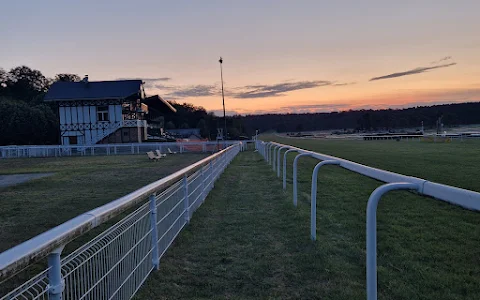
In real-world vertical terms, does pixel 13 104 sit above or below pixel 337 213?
above

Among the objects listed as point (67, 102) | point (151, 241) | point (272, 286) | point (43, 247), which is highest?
point (67, 102)

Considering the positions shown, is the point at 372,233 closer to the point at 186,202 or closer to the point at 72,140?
the point at 186,202

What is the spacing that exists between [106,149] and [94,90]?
11644 millimetres

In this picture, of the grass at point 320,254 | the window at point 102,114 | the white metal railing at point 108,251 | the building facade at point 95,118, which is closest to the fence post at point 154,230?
the white metal railing at point 108,251

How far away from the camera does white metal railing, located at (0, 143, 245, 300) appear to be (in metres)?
1.76

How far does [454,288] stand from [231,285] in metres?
1.88

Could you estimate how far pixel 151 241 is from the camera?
3984 mm

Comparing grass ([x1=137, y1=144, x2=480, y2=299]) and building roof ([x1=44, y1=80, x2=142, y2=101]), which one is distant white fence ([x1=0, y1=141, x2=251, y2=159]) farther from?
grass ([x1=137, y1=144, x2=480, y2=299])

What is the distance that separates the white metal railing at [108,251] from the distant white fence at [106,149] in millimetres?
24951

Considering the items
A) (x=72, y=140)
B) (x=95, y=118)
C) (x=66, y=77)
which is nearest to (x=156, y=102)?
(x=95, y=118)

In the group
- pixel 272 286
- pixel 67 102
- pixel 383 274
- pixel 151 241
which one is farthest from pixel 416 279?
pixel 67 102

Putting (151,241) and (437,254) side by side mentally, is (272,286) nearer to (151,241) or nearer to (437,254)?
(151,241)

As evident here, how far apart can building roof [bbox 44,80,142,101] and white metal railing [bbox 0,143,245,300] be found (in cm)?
3663

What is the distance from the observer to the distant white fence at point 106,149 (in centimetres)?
2998
